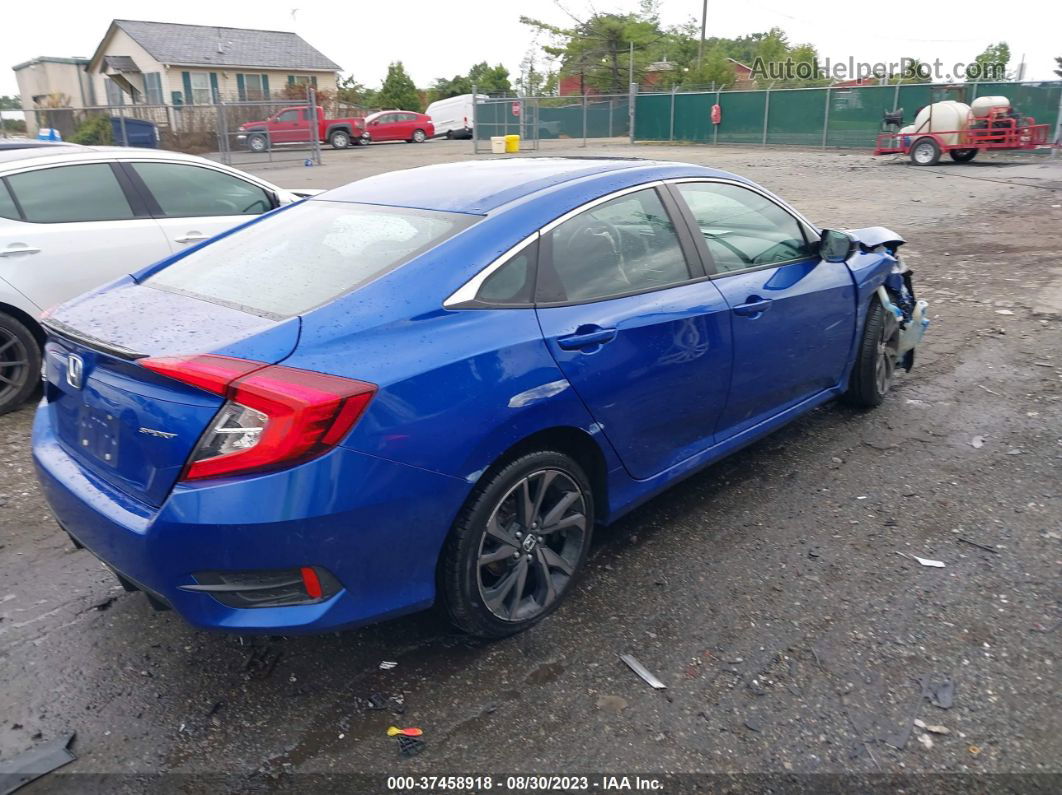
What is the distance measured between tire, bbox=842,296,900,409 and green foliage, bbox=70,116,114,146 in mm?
25886

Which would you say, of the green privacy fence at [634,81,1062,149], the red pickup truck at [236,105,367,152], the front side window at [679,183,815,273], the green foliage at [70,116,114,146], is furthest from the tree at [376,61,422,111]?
the front side window at [679,183,815,273]

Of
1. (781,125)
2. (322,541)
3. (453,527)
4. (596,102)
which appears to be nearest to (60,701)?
(322,541)

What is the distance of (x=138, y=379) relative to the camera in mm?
2535

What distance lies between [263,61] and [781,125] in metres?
33.9

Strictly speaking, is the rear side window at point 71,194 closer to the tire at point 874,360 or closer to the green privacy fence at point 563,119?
the tire at point 874,360

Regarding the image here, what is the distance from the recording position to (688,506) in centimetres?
409

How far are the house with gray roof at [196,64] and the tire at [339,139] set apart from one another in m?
13.3

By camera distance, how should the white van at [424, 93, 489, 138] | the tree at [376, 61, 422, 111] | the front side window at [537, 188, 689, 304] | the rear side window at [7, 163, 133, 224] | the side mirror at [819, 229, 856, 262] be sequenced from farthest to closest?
1. the tree at [376, 61, 422, 111]
2. the white van at [424, 93, 489, 138]
3. the rear side window at [7, 163, 133, 224]
4. the side mirror at [819, 229, 856, 262]
5. the front side window at [537, 188, 689, 304]

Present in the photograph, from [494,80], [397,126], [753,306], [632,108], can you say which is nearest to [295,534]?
[753,306]

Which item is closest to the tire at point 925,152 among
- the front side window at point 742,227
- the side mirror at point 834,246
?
the side mirror at point 834,246

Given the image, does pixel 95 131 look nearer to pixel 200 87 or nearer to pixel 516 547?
pixel 200 87

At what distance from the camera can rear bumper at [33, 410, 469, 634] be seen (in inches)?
92.5

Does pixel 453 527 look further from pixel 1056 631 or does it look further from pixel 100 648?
pixel 1056 631

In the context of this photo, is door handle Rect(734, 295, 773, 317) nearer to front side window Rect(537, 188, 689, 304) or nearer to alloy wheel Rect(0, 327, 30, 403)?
front side window Rect(537, 188, 689, 304)
